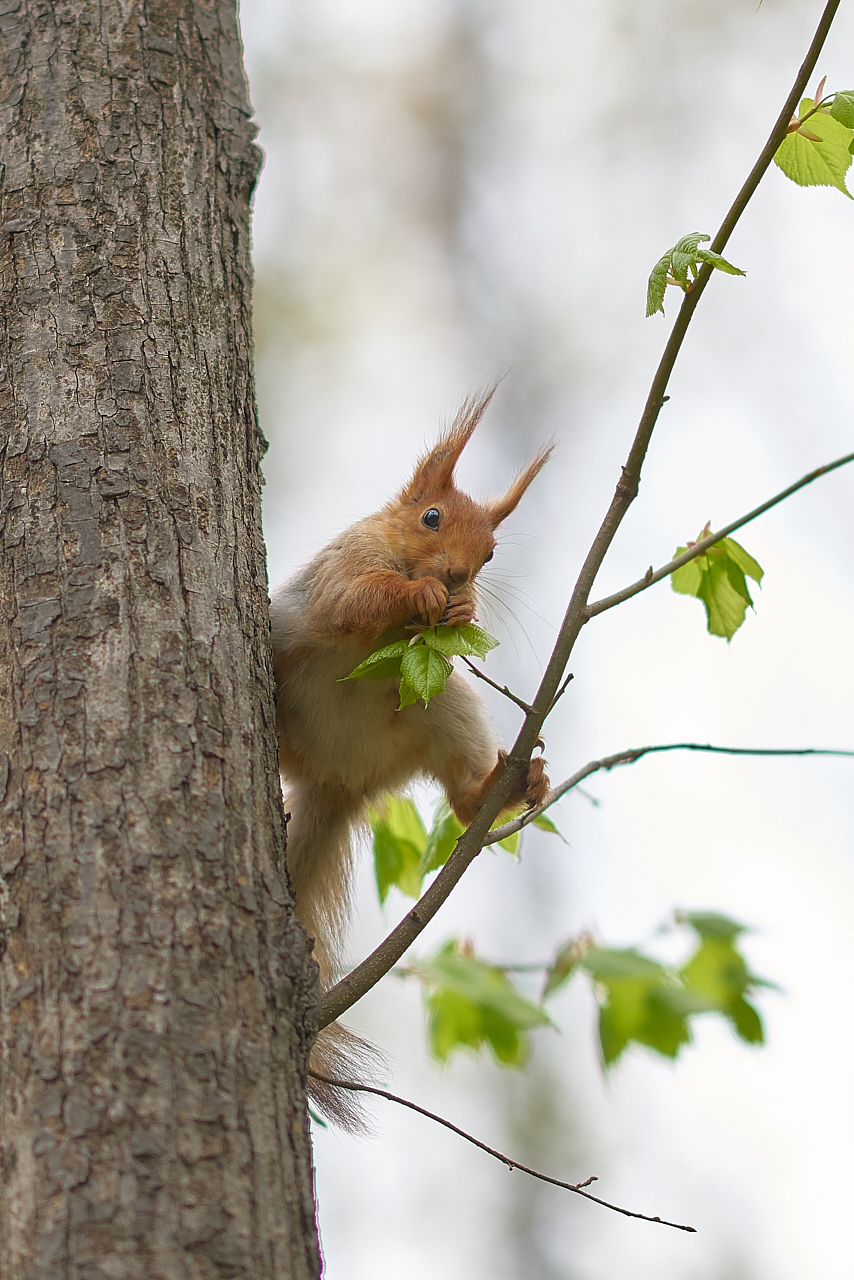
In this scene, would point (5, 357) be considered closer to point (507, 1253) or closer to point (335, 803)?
point (335, 803)

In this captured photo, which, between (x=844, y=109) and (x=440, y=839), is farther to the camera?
(x=440, y=839)

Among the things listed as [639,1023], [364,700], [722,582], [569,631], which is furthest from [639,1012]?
[569,631]

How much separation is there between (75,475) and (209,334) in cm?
41

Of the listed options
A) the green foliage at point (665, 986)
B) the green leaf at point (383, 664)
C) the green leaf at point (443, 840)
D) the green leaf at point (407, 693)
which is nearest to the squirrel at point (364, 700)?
the green leaf at point (443, 840)

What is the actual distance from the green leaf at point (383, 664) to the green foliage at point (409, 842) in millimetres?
503

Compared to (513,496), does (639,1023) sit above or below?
below

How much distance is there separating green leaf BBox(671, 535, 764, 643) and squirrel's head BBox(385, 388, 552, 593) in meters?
0.79

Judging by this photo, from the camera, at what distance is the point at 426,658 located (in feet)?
6.23

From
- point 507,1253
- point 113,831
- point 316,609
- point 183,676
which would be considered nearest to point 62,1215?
point 113,831

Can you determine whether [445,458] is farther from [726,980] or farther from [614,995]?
[726,980]

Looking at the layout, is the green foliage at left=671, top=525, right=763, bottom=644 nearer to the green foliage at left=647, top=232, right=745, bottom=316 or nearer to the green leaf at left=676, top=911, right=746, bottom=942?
the green foliage at left=647, top=232, right=745, bottom=316

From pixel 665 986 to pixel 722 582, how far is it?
1.60 m

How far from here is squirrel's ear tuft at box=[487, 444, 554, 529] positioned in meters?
3.14

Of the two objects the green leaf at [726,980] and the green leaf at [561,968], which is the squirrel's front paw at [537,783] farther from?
the green leaf at [726,980]
